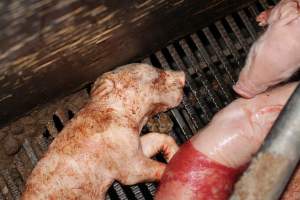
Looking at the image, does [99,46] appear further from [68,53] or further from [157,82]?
[157,82]

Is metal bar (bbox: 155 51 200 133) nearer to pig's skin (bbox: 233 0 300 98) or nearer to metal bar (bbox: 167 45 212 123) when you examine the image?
metal bar (bbox: 167 45 212 123)

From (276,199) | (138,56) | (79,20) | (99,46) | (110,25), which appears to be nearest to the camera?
(276,199)

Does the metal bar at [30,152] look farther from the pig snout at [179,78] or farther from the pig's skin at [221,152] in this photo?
the pig snout at [179,78]

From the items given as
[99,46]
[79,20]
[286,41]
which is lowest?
[286,41]

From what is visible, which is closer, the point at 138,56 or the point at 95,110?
the point at 95,110

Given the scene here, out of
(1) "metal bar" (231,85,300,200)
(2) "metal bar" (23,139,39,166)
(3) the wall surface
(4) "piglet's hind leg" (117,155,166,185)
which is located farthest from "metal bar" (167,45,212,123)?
(1) "metal bar" (231,85,300,200)

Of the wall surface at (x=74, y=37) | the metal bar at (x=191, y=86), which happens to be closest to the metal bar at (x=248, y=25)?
the wall surface at (x=74, y=37)

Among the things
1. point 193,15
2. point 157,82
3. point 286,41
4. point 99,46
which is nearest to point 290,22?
point 286,41
